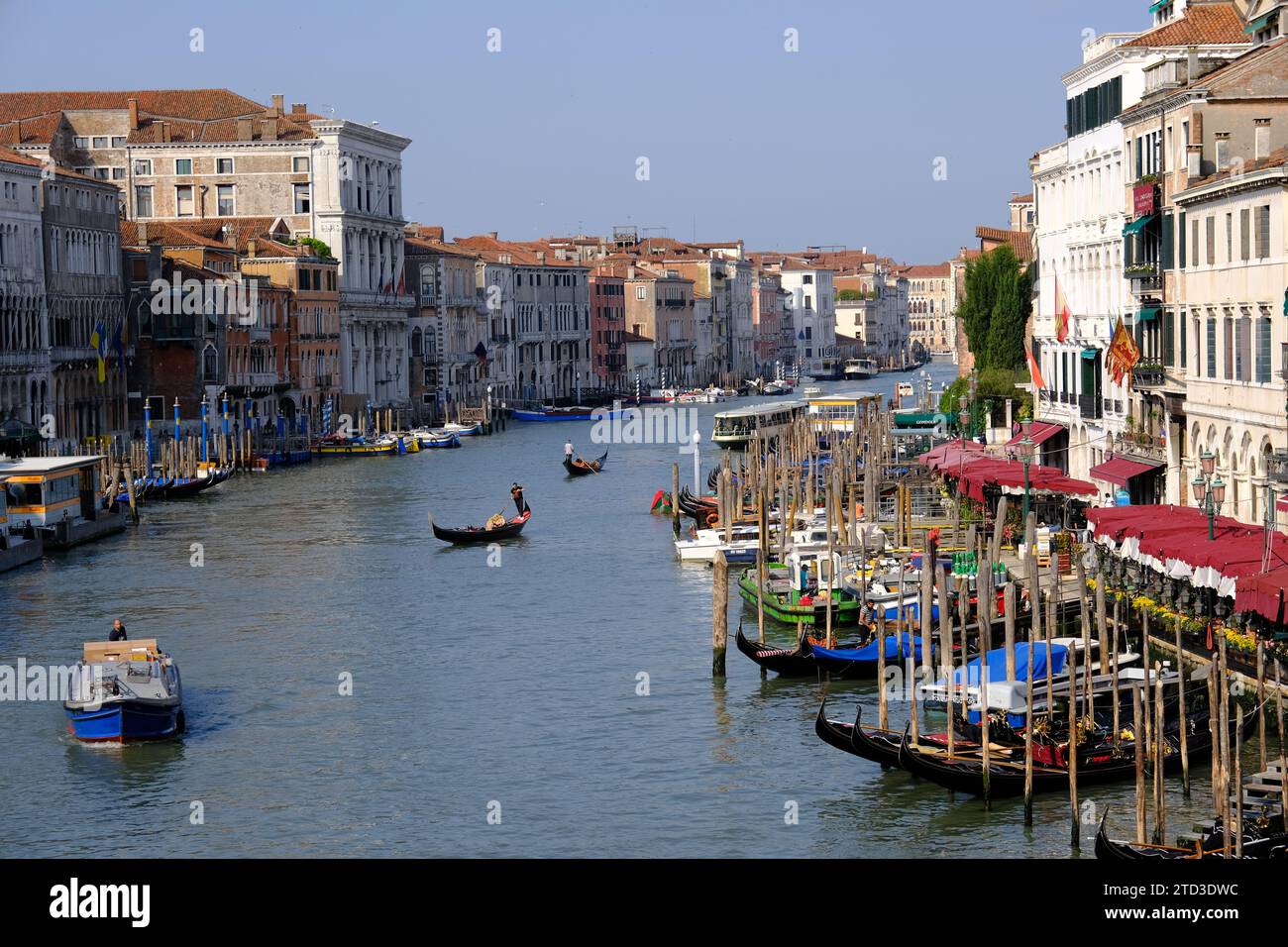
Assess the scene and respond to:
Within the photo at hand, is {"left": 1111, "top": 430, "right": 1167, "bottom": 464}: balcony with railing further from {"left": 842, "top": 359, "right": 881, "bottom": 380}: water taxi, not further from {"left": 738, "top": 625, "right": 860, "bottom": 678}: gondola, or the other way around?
{"left": 842, "top": 359, "right": 881, "bottom": 380}: water taxi

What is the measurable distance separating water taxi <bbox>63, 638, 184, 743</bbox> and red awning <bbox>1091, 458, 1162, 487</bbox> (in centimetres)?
938

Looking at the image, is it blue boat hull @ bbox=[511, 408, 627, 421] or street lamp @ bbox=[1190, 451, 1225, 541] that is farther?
blue boat hull @ bbox=[511, 408, 627, 421]

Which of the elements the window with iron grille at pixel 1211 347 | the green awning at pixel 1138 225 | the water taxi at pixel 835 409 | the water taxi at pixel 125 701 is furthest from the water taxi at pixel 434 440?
the water taxi at pixel 125 701

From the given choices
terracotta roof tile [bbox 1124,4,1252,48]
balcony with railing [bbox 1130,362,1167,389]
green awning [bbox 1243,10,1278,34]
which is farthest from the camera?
terracotta roof tile [bbox 1124,4,1252,48]

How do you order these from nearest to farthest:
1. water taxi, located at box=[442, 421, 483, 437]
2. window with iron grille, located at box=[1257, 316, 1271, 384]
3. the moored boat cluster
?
the moored boat cluster, window with iron grille, located at box=[1257, 316, 1271, 384], water taxi, located at box=[442, 421, 483, 437]

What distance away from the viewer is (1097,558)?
15.6 metres

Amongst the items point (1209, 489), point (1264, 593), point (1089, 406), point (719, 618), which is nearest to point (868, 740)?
point (1264, 593)

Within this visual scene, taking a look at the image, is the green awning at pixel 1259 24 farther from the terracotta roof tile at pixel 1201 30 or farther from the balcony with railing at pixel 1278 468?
the balcony with railing at pixel 1278 468

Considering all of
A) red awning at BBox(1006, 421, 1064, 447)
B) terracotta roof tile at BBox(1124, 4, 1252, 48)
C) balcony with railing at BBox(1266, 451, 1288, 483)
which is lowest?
red awning at BBox(1006, 421, 1064, 447)

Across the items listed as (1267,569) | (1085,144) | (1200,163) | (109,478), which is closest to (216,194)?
(109,478)

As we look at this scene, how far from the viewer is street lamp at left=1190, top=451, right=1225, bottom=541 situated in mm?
13109

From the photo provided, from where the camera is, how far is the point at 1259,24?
1822 centimetres

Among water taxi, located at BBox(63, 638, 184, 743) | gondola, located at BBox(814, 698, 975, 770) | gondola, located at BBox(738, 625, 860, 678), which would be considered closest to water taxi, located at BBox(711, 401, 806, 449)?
gondola, located at BBox(738, 625, 860, 678)
